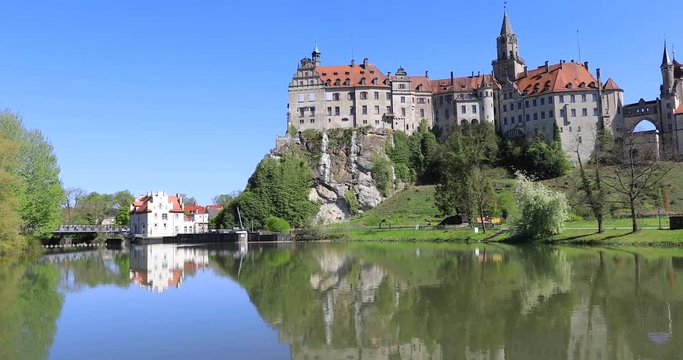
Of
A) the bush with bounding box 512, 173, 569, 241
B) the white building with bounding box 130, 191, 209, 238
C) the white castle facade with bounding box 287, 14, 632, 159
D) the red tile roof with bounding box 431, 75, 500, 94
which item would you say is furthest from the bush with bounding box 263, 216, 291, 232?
the red tile roof with bounding box 431, 75, 500, 94

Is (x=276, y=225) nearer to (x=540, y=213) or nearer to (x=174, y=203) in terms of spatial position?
(x=174, y=203)

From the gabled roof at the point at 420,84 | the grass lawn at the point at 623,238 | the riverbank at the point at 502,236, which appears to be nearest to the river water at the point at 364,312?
the grass lawn at the point at 623,238

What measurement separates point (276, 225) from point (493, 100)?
43.2m

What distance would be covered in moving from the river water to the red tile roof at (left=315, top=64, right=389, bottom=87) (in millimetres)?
66040

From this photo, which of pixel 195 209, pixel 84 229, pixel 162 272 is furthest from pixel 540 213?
pixel 195 209

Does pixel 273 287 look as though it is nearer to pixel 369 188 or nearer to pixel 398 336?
pixel 398 336

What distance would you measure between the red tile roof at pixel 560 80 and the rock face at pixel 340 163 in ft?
81.3

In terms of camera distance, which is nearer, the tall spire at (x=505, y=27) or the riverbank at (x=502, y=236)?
the riverbank at (x=502, y=236)

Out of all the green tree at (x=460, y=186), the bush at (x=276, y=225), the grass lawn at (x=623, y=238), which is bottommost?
the grass lawn at (x=623, y=238)

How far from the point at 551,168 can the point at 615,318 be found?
72.3m

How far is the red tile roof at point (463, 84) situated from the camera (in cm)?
9656

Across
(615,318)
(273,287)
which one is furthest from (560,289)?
(273,287)

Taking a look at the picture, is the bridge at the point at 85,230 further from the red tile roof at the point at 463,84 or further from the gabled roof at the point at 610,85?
the gabled roof at the point at 610,85

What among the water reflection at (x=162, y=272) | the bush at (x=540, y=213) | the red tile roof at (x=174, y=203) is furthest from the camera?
the red tile roof at (x=174, y=203)
